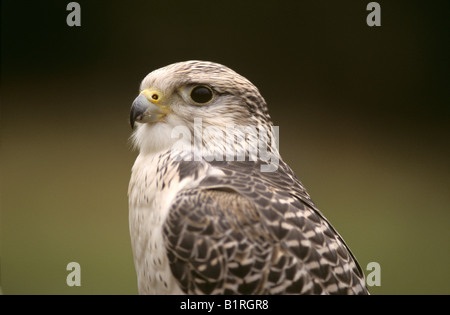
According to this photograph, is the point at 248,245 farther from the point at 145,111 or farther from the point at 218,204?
the point at 145,111

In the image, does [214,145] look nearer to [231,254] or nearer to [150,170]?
[150,170]

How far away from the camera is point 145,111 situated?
87.7 inches

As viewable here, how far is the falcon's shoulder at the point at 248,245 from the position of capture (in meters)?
1.90

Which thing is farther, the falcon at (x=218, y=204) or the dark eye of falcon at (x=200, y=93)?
the dark eye of falcon at (x=200, y=93)

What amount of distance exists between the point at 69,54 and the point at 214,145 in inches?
183

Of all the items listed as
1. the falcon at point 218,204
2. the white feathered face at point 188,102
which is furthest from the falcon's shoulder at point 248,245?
the white feathered face at point 188,102

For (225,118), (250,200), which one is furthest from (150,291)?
(225,118)

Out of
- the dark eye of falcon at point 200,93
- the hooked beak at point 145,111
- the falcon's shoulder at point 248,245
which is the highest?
the dark eye of falcon at point 200,93

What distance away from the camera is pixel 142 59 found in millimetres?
6320

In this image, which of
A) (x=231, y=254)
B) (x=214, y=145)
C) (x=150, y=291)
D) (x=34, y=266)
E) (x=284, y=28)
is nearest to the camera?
(x=231, y=254)

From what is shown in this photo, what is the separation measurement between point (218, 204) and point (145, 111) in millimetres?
498

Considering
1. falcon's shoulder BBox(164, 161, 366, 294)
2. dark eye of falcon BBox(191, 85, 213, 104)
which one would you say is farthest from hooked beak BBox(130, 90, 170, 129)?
falcon's shoulder BBox(164, 161, 366, 294)

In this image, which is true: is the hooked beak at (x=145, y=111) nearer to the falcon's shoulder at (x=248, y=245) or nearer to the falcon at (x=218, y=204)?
the falcon at (x=218, y=204)

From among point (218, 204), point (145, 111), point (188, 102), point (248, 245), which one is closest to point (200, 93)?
point (188, 102)
